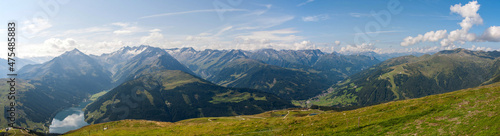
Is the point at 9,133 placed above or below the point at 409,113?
below

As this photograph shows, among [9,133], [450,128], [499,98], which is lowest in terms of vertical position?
[9,133]

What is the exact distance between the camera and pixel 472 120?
104 feet

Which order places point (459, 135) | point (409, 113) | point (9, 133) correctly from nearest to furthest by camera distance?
point (459, 135) < point (409, 113) < point (9, 133)

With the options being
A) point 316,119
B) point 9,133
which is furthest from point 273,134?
point 9,133

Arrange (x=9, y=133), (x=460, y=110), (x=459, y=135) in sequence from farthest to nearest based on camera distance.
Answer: (x=9, y=133), (x=460, y=110), (x=459, y=135)

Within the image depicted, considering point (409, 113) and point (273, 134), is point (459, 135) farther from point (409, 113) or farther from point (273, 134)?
point (273, 134)

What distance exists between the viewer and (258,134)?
4609 centimetres

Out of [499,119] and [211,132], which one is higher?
[499,119]

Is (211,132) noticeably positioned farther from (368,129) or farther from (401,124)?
(401,124)

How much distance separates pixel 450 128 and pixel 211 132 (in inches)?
1806

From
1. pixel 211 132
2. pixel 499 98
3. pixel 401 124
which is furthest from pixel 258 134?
pixel 499 98

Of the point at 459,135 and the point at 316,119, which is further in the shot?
the point at 316,119

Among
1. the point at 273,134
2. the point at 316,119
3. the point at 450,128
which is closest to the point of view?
the point at 450,128

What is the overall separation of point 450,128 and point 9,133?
392 feet
